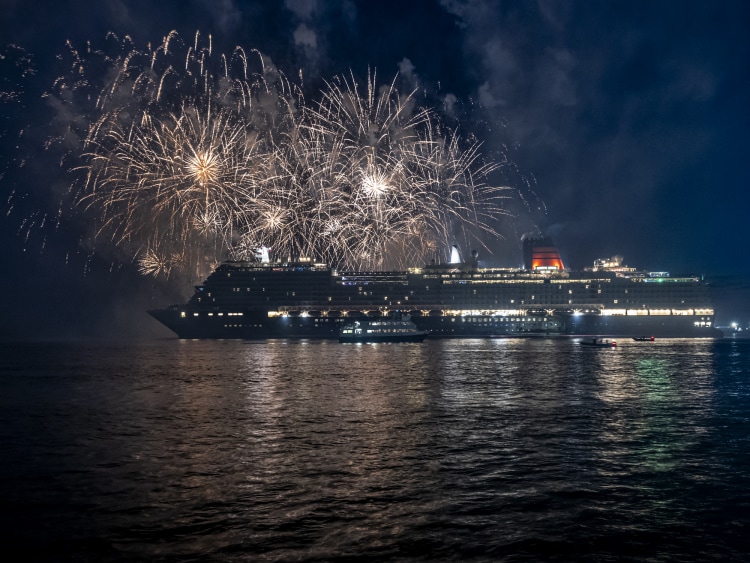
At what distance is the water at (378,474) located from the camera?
14.3 metres

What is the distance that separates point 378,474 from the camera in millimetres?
20406

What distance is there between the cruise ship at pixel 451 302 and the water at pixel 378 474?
310ft

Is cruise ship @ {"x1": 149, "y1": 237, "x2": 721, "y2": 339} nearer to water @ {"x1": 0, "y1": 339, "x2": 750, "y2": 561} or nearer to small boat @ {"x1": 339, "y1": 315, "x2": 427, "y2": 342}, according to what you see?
small boat @ {"x1": 339, "y1": 315, "x2": 427, "y2": 342}

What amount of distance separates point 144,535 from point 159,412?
2049cm

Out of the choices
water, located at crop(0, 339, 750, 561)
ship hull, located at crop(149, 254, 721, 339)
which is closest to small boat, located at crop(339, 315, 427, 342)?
ship hull, located at crop(149, 254, 721, 339)

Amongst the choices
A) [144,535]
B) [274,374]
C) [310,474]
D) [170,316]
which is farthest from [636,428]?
[170,316]

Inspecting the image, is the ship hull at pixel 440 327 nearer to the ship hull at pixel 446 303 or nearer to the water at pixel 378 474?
the ship hull at pixel 446 303

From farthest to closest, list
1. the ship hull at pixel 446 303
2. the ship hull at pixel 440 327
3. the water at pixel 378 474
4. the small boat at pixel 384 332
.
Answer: the ship hull at pixel 446 303
the ship hull at pixel 440 327
the small boat at pixel 384 332
the water at pixel 378 474

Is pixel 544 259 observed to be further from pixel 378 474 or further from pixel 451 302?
pixel 378 474

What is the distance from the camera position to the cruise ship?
13525 centimetres

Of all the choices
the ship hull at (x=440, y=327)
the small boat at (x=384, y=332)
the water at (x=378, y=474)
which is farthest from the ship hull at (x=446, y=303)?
the water at (x=378, y=474)

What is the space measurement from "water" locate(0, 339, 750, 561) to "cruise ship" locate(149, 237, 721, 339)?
94.6 meters

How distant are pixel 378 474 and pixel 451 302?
121 meters

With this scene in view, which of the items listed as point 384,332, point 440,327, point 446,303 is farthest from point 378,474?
point 446,303
